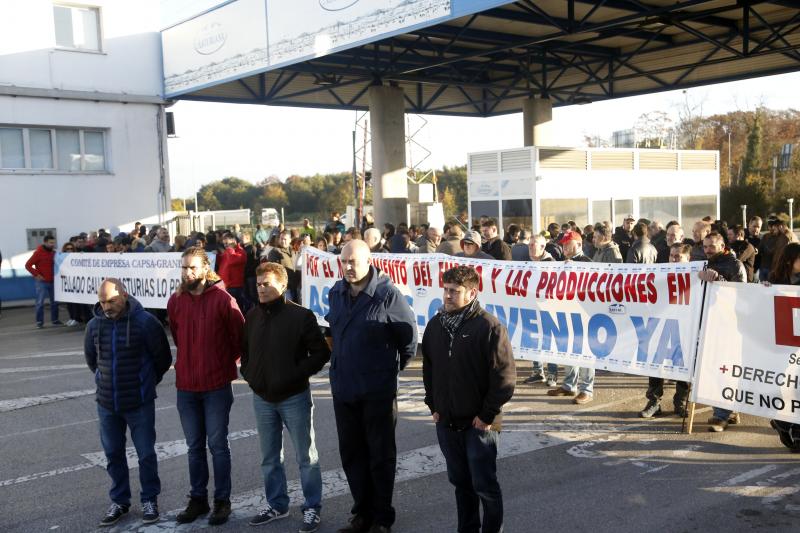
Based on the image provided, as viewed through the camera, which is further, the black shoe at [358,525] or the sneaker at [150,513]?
the sneaker at [150,513]

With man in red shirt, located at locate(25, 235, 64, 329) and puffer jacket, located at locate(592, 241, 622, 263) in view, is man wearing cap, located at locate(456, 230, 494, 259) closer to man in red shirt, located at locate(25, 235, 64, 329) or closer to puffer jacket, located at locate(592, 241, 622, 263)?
puffer jacket, located at locate(592, 241, 622, 263)

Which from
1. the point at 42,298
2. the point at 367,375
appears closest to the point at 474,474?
the point at 367,375

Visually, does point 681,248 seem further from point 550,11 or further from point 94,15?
point 94,15

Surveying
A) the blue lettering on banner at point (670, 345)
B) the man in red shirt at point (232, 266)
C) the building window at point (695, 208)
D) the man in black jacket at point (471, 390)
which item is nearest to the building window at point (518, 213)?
the building window at point (695, 208)

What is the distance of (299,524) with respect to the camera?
539 cm

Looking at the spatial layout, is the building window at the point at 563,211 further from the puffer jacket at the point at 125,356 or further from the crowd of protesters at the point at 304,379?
the puffer jacket at the point at 125,356

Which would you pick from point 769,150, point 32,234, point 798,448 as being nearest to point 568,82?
point 32,234

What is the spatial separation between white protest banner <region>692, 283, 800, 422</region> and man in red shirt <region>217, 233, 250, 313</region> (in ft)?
29.4

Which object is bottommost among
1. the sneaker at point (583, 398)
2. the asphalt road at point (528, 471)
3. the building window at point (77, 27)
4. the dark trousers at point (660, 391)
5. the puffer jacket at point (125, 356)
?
the asphalt road at point (528, 471)

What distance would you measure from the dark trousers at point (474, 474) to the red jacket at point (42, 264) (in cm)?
1509

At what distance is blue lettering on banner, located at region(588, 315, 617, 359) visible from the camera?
26.0 feet

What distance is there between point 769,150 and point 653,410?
62.2 metres

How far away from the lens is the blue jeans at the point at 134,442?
18.3 feet

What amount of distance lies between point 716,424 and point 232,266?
9066 mm
